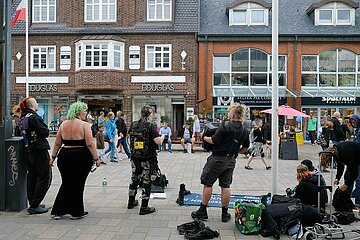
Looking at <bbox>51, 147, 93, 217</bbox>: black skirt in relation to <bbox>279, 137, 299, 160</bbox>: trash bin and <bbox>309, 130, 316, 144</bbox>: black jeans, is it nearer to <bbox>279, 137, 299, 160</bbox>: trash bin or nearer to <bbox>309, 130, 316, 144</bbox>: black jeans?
<bbox>279, 137, 299, 160</bbox>: trash bin

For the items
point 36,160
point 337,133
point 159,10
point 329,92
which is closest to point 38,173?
point 36,160

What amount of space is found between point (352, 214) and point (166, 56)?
20.6 metres

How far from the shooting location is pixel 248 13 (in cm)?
2620

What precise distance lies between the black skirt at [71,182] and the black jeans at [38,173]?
405 mm

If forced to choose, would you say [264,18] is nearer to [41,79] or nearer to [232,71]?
[232,71]

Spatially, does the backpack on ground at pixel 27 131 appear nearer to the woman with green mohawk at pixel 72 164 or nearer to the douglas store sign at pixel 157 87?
the woman with green mohawk at pixel 72 164

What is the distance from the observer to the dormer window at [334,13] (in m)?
25.8

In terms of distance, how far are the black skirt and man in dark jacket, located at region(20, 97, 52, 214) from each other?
1.35ft

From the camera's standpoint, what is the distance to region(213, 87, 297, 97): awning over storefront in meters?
24.8

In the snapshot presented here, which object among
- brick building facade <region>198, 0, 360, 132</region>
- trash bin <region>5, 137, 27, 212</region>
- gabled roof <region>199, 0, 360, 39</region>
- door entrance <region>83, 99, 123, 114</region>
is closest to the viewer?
trash bin <region>5, 137, 27, 212</region>

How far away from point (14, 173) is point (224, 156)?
3.48 meters

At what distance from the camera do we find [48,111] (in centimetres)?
2680

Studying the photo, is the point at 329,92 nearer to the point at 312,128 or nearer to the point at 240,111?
the point at 312,128

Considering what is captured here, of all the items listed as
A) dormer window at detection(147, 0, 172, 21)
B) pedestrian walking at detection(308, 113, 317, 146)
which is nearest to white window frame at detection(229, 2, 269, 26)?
dormer window at detection(147, 0, 172, 21)
